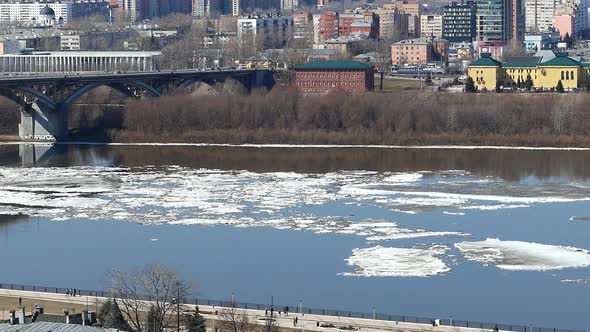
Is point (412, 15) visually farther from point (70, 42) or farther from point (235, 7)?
point (70, 42)

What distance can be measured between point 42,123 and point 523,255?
25446mm

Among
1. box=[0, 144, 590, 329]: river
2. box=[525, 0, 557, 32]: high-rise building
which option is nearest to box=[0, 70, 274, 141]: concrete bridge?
box=[0, 144, 590, 329]: river

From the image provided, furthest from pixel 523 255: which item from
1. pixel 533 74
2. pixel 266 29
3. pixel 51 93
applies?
pixel 266 29

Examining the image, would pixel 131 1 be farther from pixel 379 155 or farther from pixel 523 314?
pixel 523 314

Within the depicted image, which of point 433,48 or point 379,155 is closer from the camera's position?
point 379,155

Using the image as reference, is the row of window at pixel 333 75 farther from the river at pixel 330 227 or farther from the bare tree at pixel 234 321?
the bare tree at pixel 234 321

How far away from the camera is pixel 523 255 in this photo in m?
26.2

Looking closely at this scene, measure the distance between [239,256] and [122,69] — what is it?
131 feet

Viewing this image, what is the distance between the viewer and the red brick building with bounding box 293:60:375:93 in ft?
188

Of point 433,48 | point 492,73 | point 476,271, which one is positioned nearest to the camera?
point 476,271

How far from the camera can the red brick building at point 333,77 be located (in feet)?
188

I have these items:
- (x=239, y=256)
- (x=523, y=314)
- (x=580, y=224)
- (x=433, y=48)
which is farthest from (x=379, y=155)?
(x=433, y=48)

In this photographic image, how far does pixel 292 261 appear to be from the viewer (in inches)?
1025

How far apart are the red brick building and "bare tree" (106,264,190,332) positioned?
34144mm
